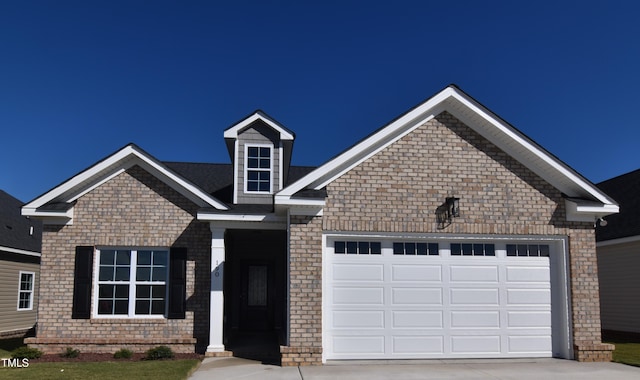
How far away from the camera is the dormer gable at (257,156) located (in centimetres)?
1444

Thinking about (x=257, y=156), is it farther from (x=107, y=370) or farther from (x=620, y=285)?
(x=620, y=285)

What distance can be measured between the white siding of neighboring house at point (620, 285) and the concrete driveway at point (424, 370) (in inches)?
263

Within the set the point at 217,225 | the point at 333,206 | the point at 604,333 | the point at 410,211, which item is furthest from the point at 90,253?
the point at 604,333

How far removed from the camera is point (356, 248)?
11766 millimetres

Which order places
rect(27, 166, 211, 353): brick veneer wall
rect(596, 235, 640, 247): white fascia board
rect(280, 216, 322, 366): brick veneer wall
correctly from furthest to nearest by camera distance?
rect(596, 235, 640, 247): white fascia board
rect(27, 166, 211, 353): brick veneer wall
rect(280, 216, 322, 366): brick veneer wall

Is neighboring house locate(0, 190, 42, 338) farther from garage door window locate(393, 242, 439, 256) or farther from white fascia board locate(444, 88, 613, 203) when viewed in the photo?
white fascia board locate(444, 88, 613, 203)

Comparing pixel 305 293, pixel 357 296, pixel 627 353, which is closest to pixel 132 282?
pixel 305 293

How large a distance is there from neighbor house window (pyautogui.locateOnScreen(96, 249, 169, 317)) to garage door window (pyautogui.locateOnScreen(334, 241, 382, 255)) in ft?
14.4

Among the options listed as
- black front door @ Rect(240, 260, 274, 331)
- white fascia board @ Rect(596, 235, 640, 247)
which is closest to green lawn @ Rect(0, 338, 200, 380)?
black front door @ Rect(240, 260, 274, 331)

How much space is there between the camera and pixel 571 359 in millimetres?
11805

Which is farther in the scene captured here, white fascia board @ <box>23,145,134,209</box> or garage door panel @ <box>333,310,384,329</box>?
white fascia board @ <box>23,145,134,209</box>

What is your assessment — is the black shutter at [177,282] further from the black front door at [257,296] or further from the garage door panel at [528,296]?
the garage door panel at [528,296]

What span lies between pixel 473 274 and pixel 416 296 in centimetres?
140

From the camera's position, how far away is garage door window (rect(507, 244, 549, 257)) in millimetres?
12203
